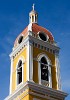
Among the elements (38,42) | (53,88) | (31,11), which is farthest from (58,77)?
(31,11)

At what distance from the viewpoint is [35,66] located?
35562 millimetres

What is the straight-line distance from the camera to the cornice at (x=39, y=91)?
110 ft

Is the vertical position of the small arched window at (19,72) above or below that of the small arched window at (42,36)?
below

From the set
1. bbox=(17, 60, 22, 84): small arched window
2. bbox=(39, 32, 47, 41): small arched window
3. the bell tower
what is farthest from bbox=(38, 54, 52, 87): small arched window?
bbox=(17, 60, 22, 84): small arched window

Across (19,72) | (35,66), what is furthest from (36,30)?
(19,72)

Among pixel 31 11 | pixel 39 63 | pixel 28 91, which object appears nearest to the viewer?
pixel 28 91

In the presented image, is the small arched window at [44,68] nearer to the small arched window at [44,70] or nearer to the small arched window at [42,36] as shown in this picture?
the small arched window at [44,70]

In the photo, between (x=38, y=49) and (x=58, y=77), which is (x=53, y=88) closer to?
(x=58, y=77)

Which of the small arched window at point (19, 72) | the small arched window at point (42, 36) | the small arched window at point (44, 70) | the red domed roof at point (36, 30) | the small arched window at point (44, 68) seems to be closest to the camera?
the small arched window at point (44, 70)

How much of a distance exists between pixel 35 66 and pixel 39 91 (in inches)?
120

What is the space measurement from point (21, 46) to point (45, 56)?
286 centimetres

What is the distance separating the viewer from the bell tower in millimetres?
33812

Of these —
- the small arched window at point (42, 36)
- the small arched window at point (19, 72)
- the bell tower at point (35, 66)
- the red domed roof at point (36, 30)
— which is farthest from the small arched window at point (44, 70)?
the red domed roof at point (36, 30)

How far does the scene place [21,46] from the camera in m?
37.4
